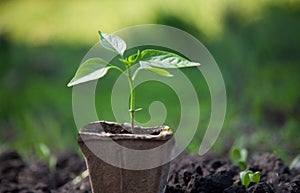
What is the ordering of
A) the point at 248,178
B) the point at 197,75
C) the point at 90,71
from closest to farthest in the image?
the point at 90,71 < the point at 248,178 < the point at 197,75

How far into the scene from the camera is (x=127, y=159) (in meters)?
1.35

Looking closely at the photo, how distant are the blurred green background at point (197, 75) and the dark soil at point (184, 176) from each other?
52cm

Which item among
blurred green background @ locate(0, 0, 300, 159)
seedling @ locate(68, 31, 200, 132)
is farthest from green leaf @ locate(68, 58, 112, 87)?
blurred green background @ locate(0, 0, 300, 159)

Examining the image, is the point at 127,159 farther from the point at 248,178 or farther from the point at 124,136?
the point at 248,178

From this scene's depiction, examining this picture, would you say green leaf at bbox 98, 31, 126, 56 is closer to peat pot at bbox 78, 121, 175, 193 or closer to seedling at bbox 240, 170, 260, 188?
peat pot at bbox 78, 121, 175, 193

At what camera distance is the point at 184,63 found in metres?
1.31

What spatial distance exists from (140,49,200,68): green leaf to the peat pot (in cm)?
16

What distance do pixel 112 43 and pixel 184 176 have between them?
1.42 ft

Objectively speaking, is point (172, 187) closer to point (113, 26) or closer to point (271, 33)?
point (271, 33)

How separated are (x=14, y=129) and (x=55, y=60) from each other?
1123 millimetres

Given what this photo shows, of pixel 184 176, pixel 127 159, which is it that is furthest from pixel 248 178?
pixel 127 159

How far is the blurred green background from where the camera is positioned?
3.06 metres

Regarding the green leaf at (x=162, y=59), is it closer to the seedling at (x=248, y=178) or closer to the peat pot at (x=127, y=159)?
the peat pot at (x=127, y=159)

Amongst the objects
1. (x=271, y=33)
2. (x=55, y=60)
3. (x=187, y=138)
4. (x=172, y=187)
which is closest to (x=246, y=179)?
(x=172, y=187)
